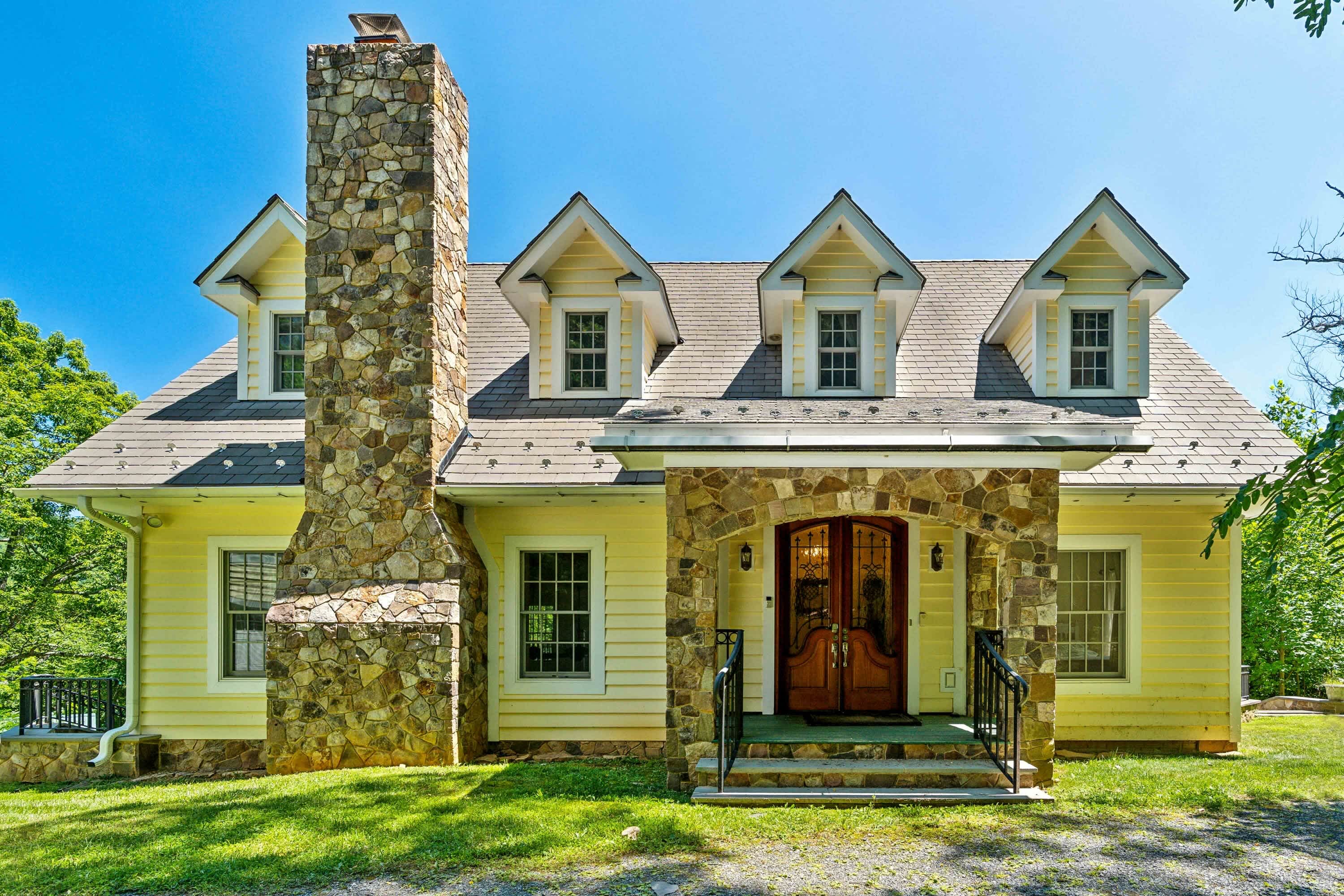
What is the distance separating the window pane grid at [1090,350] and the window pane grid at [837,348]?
2.82 metres

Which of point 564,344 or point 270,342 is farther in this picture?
point 270,342

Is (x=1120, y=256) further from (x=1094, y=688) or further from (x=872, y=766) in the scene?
(x=872, y=766)

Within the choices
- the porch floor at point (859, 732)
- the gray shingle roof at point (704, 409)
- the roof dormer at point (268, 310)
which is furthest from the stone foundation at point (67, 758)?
the porch floor at point (859, 732)

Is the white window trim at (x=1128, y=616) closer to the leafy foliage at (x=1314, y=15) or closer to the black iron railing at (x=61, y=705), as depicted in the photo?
the leafy foliage at (x=1314, y=15)

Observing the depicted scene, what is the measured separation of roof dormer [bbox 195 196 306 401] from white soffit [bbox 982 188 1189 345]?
9.59 meters

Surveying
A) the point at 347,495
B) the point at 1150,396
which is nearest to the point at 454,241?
the point at 347,495

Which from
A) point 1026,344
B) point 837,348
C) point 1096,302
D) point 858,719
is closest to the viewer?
point 858,719

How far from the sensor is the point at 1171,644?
9.84m

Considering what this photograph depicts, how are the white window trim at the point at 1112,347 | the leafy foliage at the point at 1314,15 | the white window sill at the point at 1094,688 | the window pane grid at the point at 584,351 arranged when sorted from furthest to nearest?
1. the window pane grid at the point at 584,351
2. the white window trim at the point at 1112,347
3. the white window sill at the point at 1094,688
4. the leafy foliage at the point at 1314,15

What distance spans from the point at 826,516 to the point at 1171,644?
5.34m

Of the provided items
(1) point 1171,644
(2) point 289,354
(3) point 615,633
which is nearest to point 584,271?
(2) point 289,354

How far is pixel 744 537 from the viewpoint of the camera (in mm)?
10062

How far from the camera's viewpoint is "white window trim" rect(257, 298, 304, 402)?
1111 centimetres

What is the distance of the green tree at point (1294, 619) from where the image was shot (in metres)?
15.3
